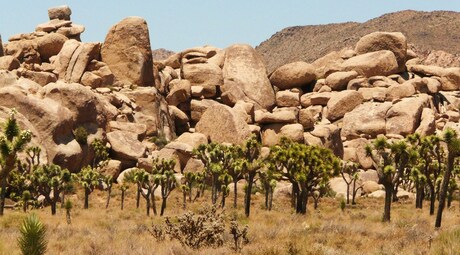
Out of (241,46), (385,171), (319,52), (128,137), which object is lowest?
(385,171)

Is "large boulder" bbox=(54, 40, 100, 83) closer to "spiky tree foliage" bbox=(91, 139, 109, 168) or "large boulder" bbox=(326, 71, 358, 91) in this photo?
"spiky tree foliage" bbox=(91, 139, 109, 168)

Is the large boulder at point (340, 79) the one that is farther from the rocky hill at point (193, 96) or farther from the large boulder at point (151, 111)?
the large boulder at point (151, 111)

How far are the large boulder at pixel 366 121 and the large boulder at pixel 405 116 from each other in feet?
2.83

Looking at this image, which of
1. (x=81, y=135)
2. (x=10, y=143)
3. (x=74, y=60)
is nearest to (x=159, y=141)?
(x=81, y=135)

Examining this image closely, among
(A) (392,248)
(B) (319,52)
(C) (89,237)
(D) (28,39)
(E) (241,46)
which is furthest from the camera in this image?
(B) (319,52)

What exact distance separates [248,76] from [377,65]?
20501 mm

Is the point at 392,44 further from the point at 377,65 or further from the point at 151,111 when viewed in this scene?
the point at 151,111

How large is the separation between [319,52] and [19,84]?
412 ft

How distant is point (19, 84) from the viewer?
5653 cm

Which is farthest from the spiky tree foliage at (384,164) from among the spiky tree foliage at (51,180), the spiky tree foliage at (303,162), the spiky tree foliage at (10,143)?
the spiky tree foliage at (51,180)

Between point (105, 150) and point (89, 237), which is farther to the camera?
point (105, 150)

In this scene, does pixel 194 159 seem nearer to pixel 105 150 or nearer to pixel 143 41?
pixel 105 150

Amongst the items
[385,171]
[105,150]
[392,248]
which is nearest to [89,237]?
[392,248]

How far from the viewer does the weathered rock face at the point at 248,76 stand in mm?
80812
